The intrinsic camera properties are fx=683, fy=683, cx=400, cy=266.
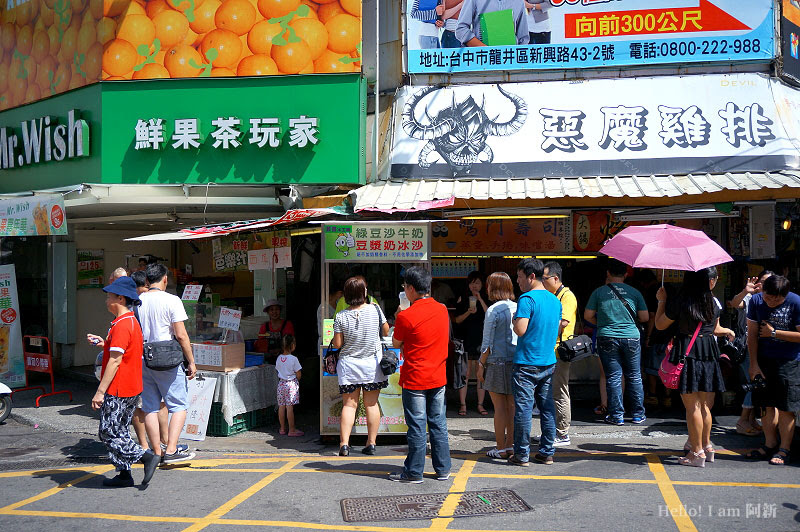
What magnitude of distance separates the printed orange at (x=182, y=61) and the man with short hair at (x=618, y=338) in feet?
20.0

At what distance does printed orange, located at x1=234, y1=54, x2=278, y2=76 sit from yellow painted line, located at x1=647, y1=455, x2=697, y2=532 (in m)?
6.89

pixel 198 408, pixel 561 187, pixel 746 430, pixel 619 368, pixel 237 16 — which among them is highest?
pixel 237 16

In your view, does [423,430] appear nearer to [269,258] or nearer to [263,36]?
[269,258]

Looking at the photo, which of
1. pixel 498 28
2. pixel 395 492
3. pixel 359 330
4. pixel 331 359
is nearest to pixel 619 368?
pixel 359 330

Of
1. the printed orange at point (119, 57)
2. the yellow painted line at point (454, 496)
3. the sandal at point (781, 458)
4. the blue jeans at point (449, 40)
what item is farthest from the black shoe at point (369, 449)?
the printed orange at point (119, 57)

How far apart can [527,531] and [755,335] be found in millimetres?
3086

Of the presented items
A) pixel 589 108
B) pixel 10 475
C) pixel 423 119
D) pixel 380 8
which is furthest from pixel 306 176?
pixel 10 475

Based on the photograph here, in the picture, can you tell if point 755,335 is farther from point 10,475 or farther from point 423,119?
point 10,475

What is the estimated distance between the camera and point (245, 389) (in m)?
8.05

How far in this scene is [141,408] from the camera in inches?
246

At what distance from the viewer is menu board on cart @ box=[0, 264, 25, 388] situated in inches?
403

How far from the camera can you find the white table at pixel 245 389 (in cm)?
777

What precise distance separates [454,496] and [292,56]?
655 cm

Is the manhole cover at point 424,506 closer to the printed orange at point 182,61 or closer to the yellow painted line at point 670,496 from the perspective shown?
the yellow painted line at point 670,496
